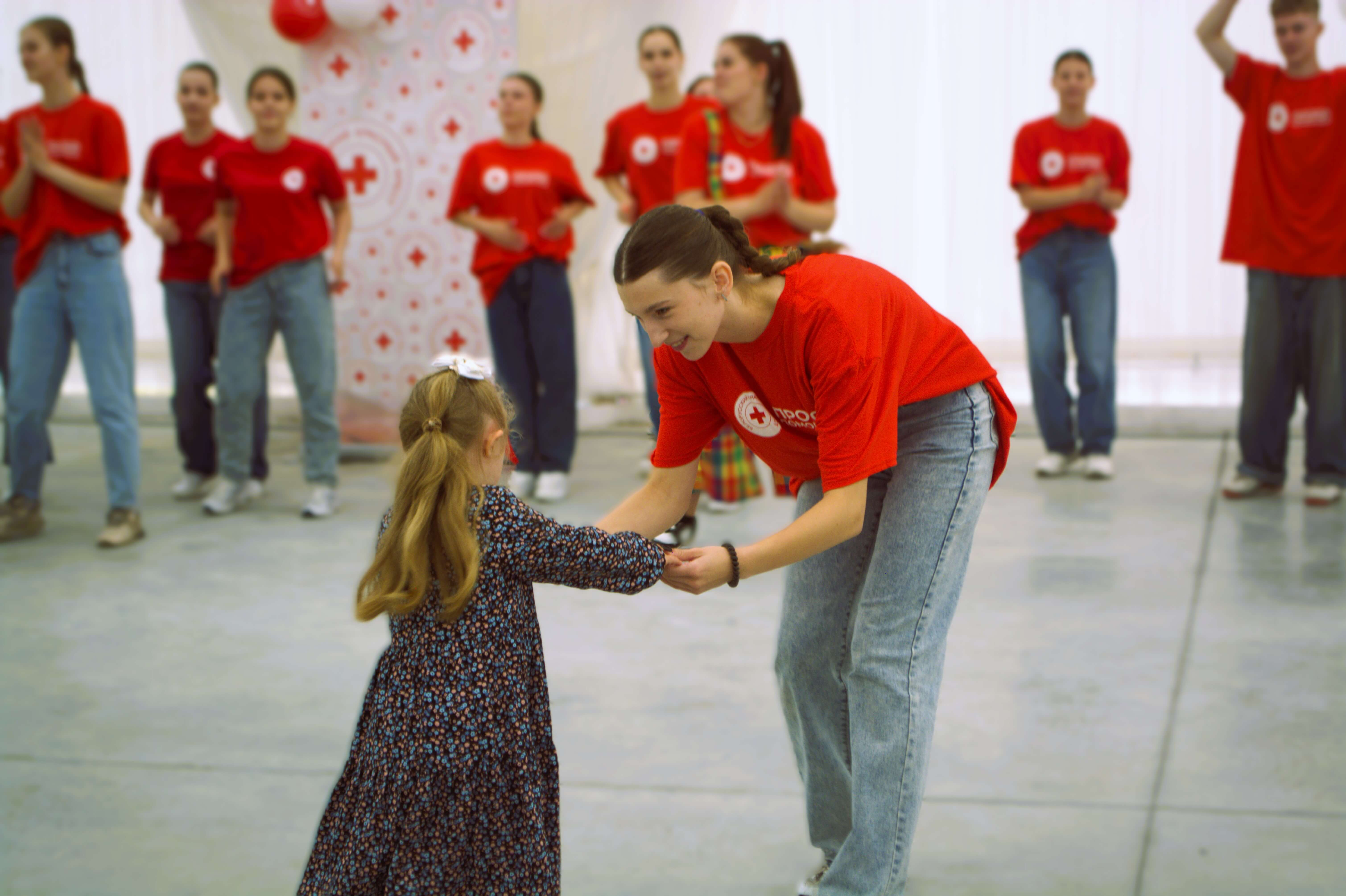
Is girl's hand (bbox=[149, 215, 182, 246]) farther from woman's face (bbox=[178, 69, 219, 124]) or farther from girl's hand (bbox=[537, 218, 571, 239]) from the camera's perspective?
girl's hand (bbox=[537, 218, 571, 239])

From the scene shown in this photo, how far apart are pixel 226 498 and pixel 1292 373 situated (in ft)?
12.5

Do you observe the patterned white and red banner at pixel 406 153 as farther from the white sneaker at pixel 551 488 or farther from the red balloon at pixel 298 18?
the white sneaker at pixel 551 488

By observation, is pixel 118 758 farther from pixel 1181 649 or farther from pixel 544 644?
pixel 1181 649

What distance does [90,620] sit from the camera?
11.2 ft

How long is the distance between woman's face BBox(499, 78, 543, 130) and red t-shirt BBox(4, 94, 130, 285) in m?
1.34

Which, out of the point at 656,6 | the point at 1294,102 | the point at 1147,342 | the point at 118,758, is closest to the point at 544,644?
the point at 118,758

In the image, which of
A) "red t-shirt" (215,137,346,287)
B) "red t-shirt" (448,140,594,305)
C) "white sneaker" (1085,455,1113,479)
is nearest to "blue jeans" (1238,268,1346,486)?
"white sneaker" (1085,455,1113,479)

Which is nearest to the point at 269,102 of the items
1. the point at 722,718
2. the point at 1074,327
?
the point at 722,718

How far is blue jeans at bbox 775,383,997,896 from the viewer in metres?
1.78

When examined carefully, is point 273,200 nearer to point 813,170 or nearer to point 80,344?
point 80,344

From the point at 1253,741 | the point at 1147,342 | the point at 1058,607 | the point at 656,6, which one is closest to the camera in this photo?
the point at 1253,741

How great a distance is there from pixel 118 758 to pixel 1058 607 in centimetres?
225

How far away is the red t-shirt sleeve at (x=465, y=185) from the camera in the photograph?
490 centimetres

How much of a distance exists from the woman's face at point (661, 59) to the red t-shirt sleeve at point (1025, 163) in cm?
137
